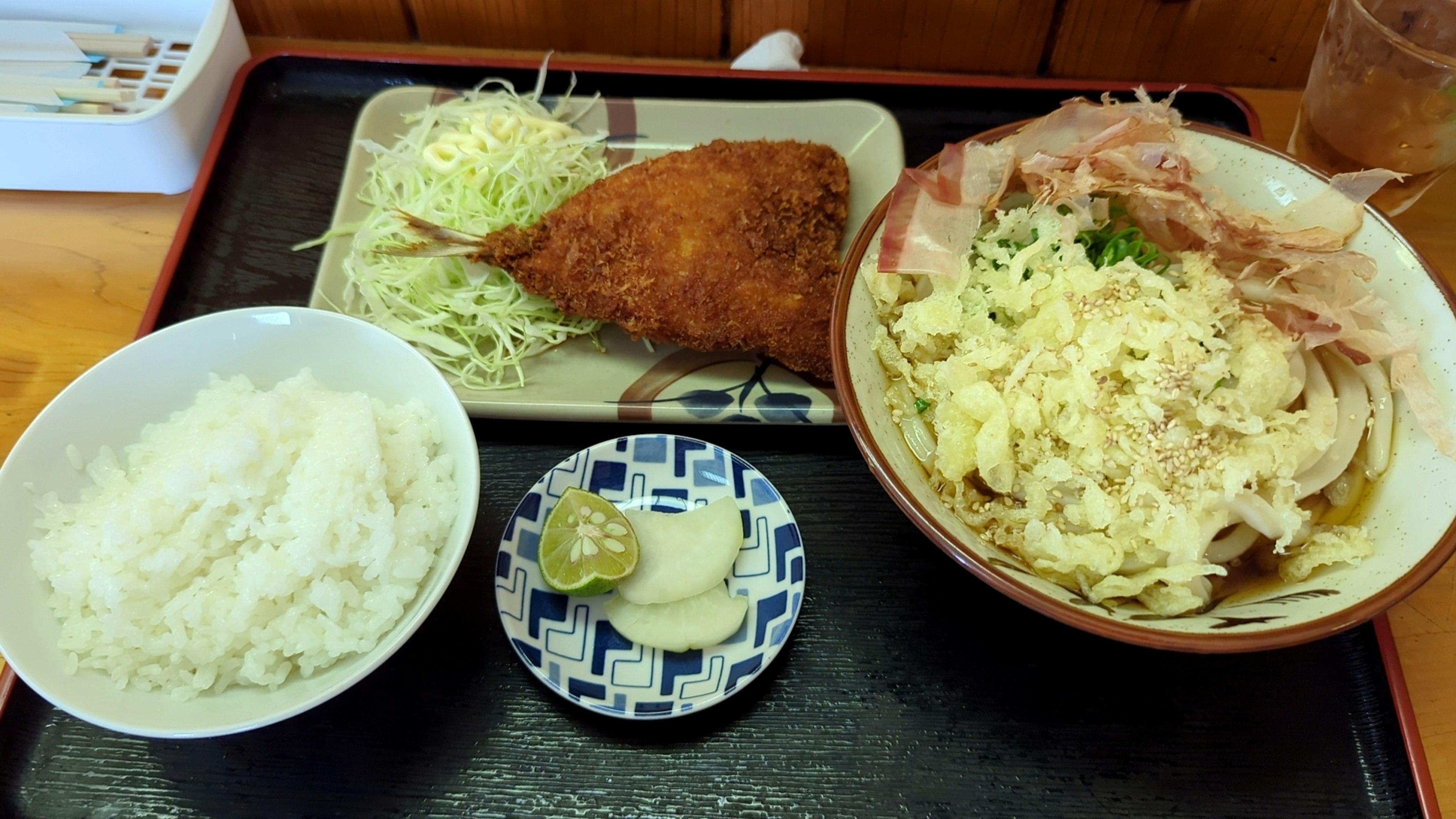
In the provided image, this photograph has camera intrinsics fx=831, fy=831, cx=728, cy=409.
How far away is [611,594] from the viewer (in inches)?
58.5

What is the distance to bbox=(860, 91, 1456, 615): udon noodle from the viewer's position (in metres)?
1.25

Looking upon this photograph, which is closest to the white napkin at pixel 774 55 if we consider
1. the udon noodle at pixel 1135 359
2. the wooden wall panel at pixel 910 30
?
the wooden wall panel at pixel 910 30

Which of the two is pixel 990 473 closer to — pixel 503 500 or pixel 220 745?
pixel 503 500

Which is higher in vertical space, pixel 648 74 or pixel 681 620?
pixel 648 74

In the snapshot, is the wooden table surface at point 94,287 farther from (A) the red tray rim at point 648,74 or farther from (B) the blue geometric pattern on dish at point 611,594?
(B) the blue geometric pattern on dish at point 611,594

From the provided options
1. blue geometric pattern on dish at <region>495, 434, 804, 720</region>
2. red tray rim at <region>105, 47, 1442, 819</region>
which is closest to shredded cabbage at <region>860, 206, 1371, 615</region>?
blue geometric pattern on dish at <region>495, 434, 804, 720</region>

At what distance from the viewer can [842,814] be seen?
1308 mm

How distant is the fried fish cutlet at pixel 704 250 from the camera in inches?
69.0

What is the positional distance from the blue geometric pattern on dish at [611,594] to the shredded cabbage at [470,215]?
15.2 inches

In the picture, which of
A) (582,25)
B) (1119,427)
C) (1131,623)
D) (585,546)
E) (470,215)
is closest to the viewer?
(1131,623)

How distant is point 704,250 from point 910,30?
1.02 m

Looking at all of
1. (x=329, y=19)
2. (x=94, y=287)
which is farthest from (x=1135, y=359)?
(x=329, y=19)

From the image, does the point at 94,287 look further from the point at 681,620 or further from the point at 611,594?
the point at 681,620

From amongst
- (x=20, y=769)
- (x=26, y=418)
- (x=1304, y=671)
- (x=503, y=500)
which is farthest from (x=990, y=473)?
(x=26, y=418)
